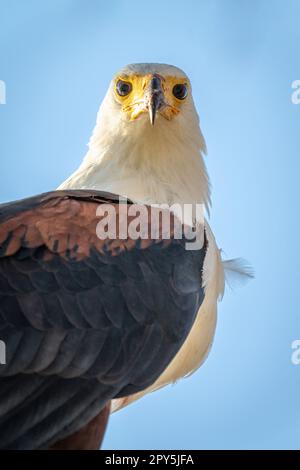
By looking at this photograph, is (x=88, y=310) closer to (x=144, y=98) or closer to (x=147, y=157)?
(x=147, y=157)

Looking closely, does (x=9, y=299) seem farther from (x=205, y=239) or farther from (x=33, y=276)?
(x=205, y=239)

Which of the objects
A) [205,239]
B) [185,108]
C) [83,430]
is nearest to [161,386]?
[205,239]

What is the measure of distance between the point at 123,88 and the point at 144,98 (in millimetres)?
353

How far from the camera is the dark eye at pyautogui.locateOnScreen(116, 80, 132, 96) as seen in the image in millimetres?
9930

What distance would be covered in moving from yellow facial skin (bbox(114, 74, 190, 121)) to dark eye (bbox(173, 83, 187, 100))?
0.03 m

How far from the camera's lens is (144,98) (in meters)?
9.68

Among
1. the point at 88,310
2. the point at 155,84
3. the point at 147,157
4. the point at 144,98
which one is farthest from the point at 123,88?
the point at 88,310

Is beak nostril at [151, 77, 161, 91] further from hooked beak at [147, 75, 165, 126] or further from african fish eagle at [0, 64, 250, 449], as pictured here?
african fish eagle at [0, 64, 250, 449]

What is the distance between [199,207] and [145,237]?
3.72 ft

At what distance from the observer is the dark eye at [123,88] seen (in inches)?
391

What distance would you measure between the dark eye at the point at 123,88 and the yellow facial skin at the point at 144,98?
3 cm

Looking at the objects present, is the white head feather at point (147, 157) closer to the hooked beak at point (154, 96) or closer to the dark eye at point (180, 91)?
the dark eye at point (180, 91)

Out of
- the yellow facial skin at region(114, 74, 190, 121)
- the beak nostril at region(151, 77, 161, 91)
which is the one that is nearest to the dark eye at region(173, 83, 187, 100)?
the yellow facial skin at region(114, 74, 190, 121)
